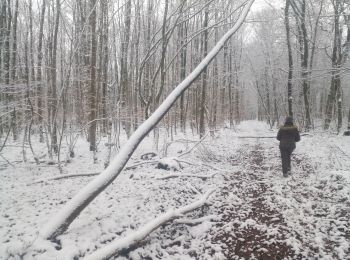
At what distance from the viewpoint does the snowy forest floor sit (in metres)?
5.12

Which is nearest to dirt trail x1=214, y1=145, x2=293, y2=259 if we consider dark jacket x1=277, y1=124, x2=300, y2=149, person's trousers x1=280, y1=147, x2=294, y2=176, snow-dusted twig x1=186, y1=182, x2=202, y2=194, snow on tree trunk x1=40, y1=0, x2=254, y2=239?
snow-dusted twig x1=186, y1=182, x2=202, y2=194

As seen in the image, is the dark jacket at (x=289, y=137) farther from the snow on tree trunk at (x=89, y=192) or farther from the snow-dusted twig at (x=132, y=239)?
the snow on tree trunk at (x=89, y=192)

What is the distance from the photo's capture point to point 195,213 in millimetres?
6891

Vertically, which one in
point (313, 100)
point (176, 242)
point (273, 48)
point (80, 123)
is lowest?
point (176, 242)

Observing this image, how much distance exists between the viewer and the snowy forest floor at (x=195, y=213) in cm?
512

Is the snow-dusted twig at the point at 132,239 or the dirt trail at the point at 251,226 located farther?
the dirt trail at the point at 251,226

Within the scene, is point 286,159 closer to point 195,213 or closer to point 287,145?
point 287,145

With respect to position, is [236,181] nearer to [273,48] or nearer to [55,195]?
[55,195]

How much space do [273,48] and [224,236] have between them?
33.3m

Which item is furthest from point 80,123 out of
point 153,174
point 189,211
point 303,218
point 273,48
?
point 273,48

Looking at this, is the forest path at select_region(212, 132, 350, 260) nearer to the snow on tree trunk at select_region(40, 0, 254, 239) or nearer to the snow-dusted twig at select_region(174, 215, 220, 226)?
the snow-dusted twig at select_region(174, 215, 220, 226)

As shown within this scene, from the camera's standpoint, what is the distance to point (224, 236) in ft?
19.0

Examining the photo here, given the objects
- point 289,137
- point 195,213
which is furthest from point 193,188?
point 289,137

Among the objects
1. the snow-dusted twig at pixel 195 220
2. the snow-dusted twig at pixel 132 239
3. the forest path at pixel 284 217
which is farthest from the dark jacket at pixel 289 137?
the snow-dusted twig at pixel 132 239
